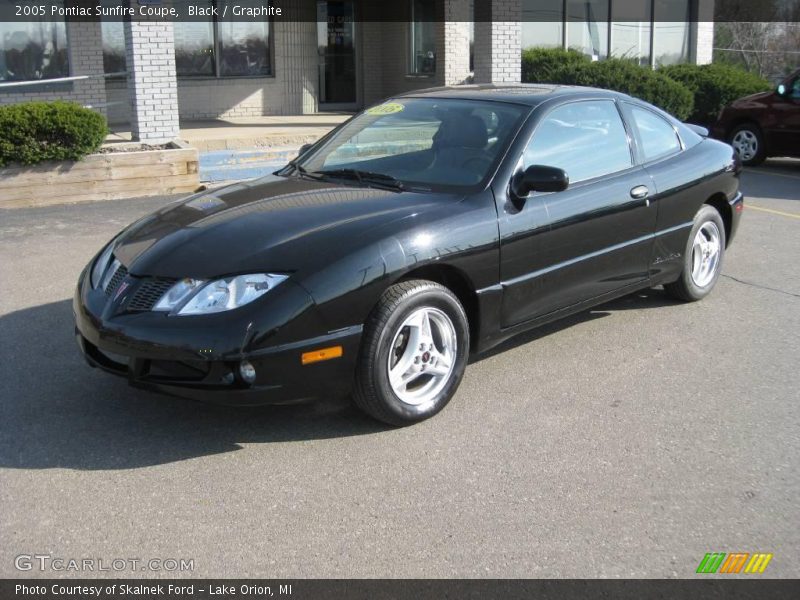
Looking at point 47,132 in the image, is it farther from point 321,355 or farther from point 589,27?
point 589,27

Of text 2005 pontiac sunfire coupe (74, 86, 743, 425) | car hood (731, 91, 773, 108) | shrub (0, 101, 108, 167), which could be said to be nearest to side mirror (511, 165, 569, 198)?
text 2005 pontiac sunfire coupe (74, 86, 743, 425)

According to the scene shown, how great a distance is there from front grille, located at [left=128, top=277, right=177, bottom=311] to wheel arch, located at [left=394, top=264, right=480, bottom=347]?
1195mm

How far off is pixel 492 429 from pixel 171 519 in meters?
1.67

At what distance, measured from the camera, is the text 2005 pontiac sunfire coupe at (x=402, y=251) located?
4.19 meters

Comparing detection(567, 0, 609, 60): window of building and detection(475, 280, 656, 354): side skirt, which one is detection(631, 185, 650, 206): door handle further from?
detection(567, 0, 609, 60): window of building

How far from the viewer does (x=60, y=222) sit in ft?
31.4

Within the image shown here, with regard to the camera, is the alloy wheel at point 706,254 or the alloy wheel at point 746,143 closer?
the alloy wheel at point 706,254

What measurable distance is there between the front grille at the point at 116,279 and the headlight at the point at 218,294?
0.39 meters

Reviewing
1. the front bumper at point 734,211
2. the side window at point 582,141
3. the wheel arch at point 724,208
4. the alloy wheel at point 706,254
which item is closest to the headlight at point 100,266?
the side window at point 582,141

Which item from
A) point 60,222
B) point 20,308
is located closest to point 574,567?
point 20,308

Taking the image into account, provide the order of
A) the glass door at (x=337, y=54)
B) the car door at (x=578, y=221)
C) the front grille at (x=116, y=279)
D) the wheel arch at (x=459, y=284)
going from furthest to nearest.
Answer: the glass door at (x=337, y=54)
the car door at (x=578, y=221)
the wheel arch at (x=459, y=284)
the front grille at (x=116, y=279)

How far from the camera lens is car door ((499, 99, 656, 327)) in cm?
512

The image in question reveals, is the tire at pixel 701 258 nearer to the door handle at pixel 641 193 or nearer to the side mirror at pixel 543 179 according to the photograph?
the door handle at pixel 641 193

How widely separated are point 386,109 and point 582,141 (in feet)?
4.19
